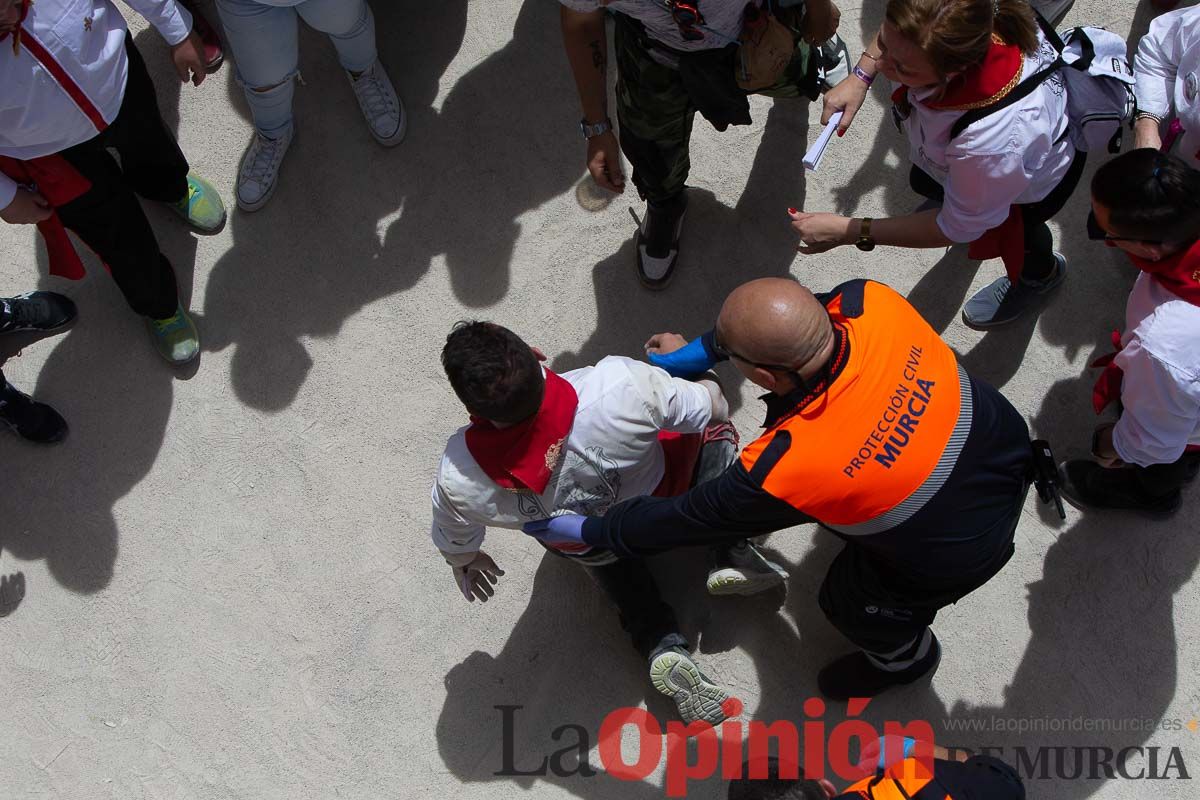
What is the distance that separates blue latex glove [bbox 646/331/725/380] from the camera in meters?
2.82

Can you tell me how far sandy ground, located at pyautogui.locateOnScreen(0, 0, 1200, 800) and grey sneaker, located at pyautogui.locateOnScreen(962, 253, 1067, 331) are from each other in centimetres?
7

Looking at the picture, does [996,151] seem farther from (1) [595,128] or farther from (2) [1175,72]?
(1) [595,128]

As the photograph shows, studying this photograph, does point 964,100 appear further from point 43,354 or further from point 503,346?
point 43,354

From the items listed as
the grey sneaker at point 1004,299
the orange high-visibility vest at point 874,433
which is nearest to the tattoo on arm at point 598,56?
the orange high-visibility vest at point 874,433

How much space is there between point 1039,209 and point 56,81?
9.34 feet

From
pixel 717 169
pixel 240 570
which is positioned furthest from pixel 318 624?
pixel 717 169

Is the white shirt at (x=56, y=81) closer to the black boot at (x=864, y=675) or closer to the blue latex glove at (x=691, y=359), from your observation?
the blue latex glove at (x=691, y=359)

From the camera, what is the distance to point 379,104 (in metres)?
3.84

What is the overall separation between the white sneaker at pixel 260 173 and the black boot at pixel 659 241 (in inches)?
56.2

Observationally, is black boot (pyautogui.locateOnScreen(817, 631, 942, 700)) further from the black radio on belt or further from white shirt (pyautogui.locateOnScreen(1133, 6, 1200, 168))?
white shirt (pyautogui.locateOnScreen(1133, 6, 1200, 168))

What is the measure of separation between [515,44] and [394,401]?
1529mm

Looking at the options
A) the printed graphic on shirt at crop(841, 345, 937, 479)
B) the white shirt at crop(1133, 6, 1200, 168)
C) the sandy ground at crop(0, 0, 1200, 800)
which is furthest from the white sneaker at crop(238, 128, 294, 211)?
the white shirt at crop(1133, 6, 1200, 168)

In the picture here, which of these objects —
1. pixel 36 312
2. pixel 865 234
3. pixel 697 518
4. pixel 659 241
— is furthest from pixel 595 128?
pixel 36 312

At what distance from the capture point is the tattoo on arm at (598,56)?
2.82 metres
